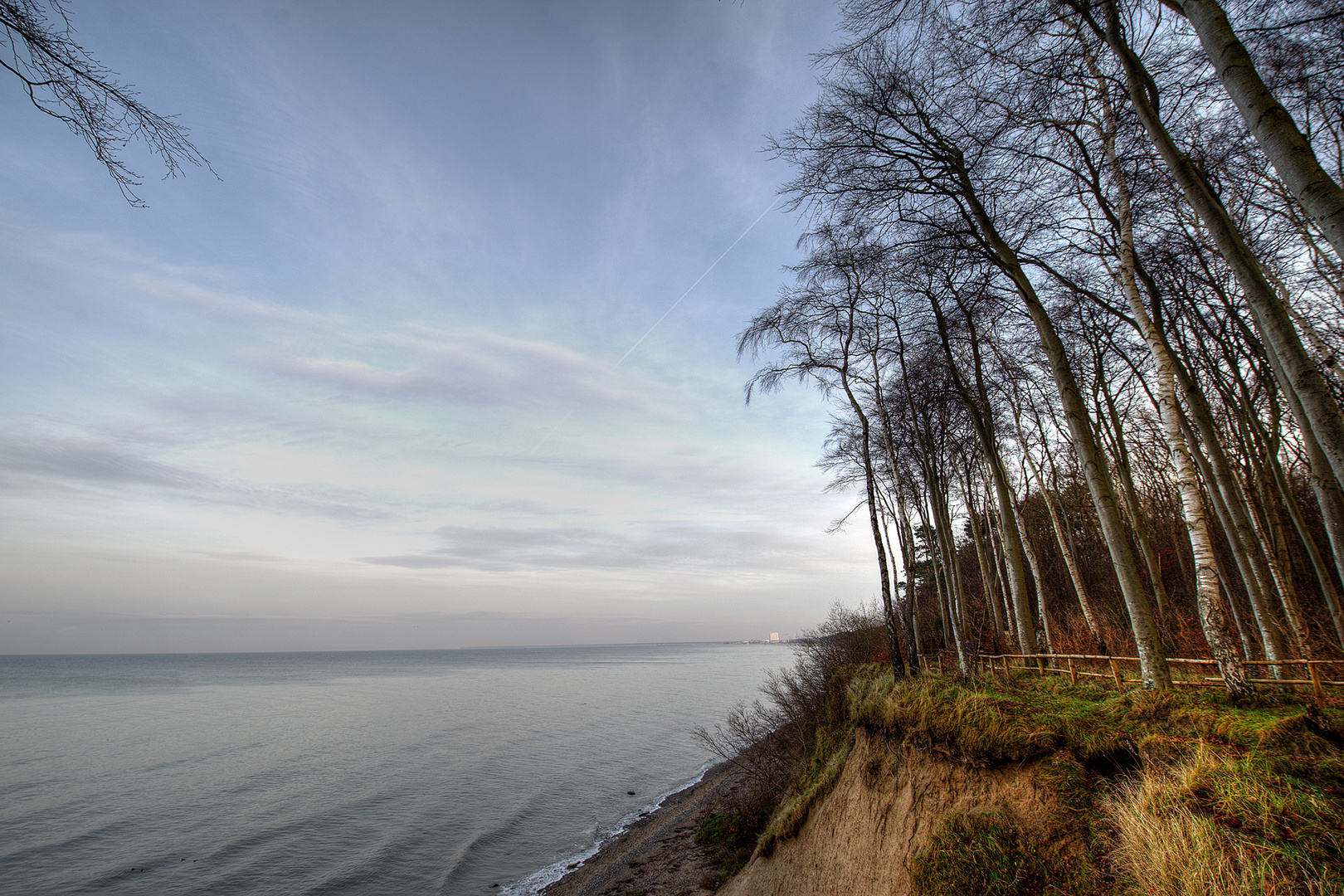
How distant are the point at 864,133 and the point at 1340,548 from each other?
A: 8.33m

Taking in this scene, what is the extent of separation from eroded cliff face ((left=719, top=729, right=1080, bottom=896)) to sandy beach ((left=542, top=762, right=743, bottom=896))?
179 inches

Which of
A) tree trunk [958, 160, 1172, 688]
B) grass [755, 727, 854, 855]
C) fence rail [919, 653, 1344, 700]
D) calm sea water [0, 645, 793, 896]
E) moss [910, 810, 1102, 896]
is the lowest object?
calm sea water [0, 645, 793, 896]

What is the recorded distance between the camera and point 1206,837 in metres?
3.88

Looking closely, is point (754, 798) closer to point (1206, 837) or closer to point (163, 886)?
point (1206, 837)

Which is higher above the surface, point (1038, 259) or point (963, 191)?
point (963, 191)

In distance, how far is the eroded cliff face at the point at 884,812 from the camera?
240 inches

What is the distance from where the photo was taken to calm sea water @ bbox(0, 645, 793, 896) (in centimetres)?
1628

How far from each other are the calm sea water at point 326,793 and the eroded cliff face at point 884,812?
10.8 metres

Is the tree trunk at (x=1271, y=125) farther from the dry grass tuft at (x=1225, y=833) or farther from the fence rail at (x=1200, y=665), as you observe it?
the fence rail at (x=1200, y=665)

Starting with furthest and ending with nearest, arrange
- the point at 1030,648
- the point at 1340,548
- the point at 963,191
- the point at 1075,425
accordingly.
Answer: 1. the point at 1030,648
2. the point at 963,191
3. the point at 1075,425
4. the point at 1340,548

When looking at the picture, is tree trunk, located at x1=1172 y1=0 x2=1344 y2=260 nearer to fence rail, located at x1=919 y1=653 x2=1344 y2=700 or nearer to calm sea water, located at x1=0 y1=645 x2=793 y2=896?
fence rail, located at x1=919 y1=653 x2=1344 y2=700

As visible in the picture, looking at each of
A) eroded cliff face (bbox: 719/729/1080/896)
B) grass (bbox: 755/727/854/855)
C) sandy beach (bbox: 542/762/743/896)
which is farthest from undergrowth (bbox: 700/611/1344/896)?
sandy beach (bbox: 542/762/743/896)

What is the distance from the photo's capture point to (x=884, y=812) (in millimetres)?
7664

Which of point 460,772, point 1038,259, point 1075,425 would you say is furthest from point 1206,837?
point 460,772
